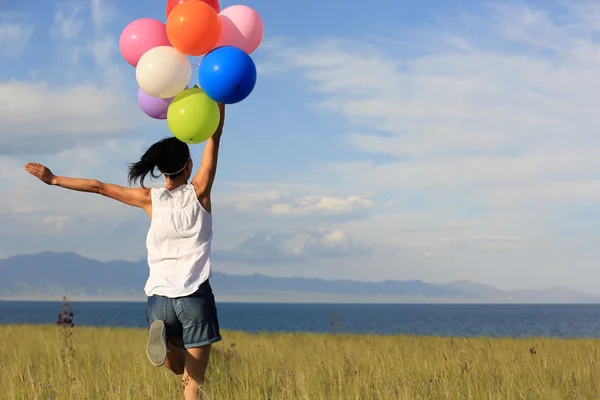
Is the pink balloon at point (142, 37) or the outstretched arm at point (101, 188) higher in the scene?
the pink balloon at point (142, 37)

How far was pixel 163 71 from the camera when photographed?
18.3 ft

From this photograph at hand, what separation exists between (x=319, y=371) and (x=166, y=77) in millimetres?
4546

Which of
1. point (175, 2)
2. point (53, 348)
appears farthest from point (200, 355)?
point (53, 348)

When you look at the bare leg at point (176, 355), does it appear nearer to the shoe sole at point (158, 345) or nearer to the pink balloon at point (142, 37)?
the shoe sole at point (158, 345)

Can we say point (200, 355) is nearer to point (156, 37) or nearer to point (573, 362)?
point (156, 37)

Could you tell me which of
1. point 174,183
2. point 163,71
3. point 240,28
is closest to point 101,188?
point 174,183

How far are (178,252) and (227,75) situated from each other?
4.77 feet

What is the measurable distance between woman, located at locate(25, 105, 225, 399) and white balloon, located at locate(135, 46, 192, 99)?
49 centimetres

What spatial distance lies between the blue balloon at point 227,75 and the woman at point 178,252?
1.15ft

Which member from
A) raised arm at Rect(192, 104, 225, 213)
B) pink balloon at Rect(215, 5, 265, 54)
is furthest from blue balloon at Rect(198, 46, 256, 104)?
raised arm at Rect(192, 104, 225, 213)

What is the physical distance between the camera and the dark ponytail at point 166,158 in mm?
5445

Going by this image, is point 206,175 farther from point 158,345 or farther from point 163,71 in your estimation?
point 158,345

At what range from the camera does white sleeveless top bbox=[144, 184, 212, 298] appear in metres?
5.21

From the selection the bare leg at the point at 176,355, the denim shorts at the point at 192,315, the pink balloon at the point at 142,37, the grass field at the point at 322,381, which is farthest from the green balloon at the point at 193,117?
the grass field at the point at 322,381
